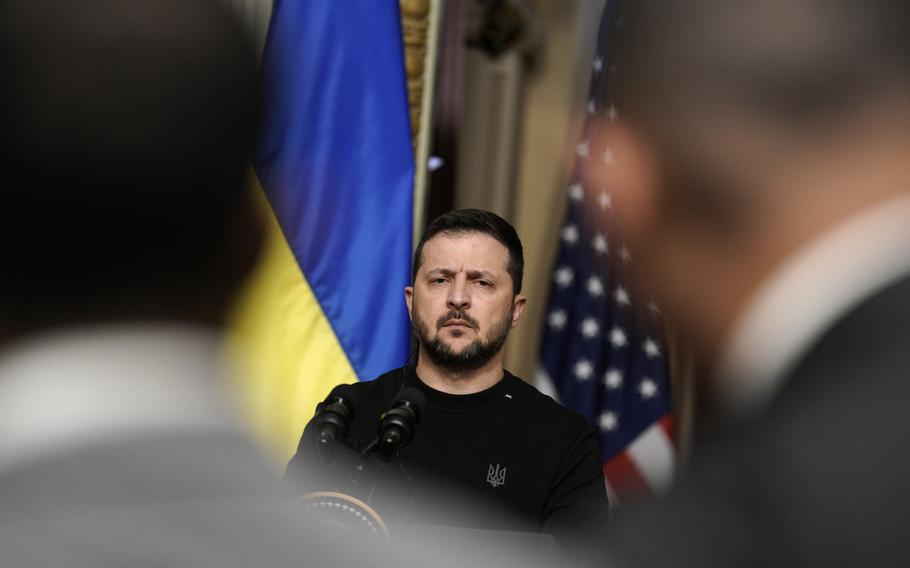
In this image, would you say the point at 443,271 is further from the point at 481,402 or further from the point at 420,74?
the point at 420,74

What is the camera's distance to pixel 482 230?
2.07 metres

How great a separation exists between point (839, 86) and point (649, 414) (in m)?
2.92

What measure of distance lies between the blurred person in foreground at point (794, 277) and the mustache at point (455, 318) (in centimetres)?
143

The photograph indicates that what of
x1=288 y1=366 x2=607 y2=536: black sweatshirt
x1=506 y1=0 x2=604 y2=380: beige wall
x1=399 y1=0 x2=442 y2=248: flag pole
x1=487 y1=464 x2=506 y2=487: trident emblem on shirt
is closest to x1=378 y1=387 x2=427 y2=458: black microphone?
x1=288 y1=366 x2=607 y2=536: black sweatshirt

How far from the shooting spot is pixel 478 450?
1.93 m

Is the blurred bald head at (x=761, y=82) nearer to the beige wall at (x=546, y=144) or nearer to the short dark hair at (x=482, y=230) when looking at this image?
the short dark hair at (x=482, y=230)

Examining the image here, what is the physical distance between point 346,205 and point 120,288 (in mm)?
2521

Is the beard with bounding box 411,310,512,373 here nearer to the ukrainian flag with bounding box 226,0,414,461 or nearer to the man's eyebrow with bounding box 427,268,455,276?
the man's eyebrow with bounding box 427,268,455,276

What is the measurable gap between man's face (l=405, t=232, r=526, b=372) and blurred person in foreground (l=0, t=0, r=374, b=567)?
1.47 m

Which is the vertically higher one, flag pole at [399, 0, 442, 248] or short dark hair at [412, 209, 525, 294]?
flag pole at [399, 0, 442, 248]

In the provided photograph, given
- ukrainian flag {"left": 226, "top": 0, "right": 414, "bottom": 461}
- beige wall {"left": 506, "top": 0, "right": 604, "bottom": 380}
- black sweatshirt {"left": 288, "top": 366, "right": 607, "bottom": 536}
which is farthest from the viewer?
beige wall {"left": 506, "top": 0, "right": 604, "bottom": 380}

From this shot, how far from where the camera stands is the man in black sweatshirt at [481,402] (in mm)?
1884

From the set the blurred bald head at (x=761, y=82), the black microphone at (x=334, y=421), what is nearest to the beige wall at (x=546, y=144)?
the black microphone at (x=334, y=421)

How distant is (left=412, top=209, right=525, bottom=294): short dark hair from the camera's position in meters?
2.07
